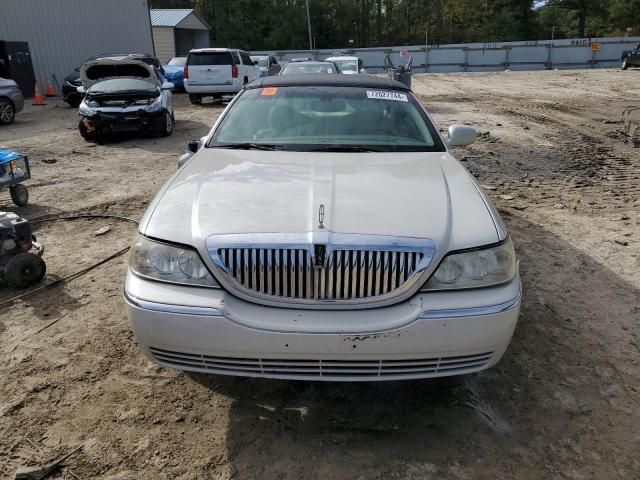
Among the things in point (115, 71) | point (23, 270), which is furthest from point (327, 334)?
point (115, 71)

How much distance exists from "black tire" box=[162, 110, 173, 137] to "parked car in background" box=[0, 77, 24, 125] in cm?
474

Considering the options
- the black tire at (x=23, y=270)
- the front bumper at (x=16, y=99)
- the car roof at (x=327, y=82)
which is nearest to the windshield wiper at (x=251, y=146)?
the car roof at (x=327, y=82)

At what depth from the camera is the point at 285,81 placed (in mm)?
4375

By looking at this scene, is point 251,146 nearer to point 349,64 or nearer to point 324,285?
point 324,285

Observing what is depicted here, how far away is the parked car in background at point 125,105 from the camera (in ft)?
34.5

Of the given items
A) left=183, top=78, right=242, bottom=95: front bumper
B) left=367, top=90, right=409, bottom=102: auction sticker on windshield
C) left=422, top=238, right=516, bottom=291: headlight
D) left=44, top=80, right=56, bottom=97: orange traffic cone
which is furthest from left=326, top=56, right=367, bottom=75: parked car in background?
left=422, top=238, right=516, bottom=291: headlight

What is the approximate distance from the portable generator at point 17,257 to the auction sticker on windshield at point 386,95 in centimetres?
287

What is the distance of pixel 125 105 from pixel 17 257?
7406mm

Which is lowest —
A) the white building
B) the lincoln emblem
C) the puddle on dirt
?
the puddle on dirt

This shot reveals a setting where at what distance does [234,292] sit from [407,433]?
109cm

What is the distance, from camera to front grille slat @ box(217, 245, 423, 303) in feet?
7.65

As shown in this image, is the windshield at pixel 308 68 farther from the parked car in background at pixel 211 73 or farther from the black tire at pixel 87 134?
the black tire at pixel 87 134

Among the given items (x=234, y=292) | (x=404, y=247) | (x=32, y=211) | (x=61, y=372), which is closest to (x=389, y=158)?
(x=404, y=247)

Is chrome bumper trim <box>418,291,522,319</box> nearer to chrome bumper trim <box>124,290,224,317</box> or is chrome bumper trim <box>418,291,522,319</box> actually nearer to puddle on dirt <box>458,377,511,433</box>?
puddle on dirt <box>458,377,511,433</box>
